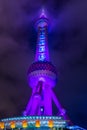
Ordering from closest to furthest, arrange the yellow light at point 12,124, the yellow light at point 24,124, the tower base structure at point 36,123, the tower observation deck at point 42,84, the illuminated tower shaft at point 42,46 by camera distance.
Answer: the tower base structure at point 36,123, the yellow light at point 24,124, the yellow light at point 12,124, the tower observation deck at point 42,84, the illuminated tower shaft at point 42,46

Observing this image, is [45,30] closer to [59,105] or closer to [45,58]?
[45,58]

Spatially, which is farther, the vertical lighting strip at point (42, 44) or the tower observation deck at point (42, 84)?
the vertical lighting strip at point (42, 44)

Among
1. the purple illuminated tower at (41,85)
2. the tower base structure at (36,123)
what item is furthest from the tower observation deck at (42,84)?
the tower base structure at (36,123)

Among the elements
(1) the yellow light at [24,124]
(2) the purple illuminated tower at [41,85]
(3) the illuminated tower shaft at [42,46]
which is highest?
(3) the illuminated tower shaft at [42,46]

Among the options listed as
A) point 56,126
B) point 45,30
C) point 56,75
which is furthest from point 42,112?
point 56,126

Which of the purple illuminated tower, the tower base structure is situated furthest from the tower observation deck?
the tower base structure

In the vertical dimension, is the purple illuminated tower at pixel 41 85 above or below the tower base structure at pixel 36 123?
above

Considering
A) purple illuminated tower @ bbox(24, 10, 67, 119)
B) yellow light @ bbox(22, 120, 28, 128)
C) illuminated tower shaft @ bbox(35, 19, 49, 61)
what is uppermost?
illuminated tower shaft @ bbox(35, 19, 49, 61)

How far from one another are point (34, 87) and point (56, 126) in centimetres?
4370

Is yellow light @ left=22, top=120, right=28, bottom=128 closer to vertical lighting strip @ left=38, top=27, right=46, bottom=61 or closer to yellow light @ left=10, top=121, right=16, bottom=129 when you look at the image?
yellow light @ left=10, top=121, right=16, bottom=129

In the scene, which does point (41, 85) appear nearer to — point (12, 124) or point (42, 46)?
point (42, 46)

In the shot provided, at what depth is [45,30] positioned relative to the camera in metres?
128

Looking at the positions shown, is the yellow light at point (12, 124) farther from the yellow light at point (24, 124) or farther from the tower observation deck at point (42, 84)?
the tower observation deck at point (42, 84)

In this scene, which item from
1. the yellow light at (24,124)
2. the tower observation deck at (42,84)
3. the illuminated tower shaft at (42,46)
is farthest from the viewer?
the illuminated tower shaft at (42,46)
